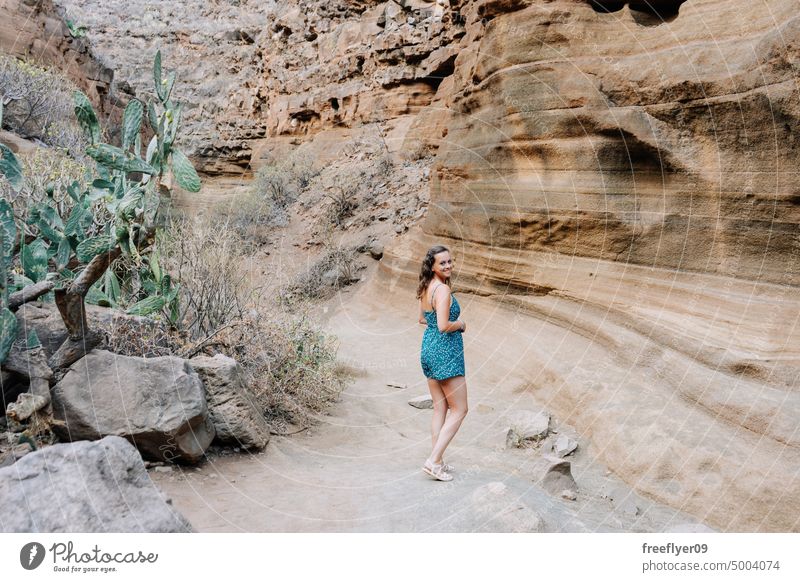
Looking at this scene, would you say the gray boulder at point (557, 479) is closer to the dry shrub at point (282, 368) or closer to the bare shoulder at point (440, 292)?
the bare shoulder at point (440, 292)

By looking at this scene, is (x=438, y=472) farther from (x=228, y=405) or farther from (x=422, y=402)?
(x=422, y=402)

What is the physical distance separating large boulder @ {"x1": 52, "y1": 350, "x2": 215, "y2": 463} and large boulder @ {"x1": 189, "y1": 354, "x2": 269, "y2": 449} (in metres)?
0.27

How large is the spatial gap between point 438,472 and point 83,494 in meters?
2.18

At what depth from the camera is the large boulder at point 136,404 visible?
3.50 m

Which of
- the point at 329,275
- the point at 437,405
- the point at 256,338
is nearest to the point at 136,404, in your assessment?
the point at 256,338

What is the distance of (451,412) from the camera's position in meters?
3.96

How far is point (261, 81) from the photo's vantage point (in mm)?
23656

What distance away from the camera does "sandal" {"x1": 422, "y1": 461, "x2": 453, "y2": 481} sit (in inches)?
151

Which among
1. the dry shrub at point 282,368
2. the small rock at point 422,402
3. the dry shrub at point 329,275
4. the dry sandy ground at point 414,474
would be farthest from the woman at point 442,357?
the dry shrub at point 329,275

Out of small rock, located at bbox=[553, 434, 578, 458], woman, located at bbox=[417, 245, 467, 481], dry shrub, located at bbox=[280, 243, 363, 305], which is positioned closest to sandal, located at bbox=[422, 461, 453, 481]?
woman, located at bbox=[417, 245, 467, 481]

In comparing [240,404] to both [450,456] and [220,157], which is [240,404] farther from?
[220,157]

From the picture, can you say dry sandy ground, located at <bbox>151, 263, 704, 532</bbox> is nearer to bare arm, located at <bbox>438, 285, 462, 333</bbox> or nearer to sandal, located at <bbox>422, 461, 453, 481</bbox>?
sandal, located at <bbox>422, 461, 453, 481</bbox>

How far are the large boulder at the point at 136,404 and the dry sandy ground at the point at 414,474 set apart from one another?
210 millimetres
